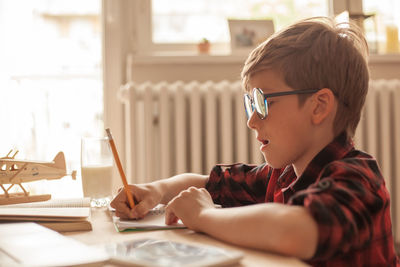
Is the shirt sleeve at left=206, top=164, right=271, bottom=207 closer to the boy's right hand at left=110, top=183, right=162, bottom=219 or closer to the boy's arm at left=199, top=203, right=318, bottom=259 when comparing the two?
the boy's right hand at left=110, top=183, right=162, bottom=219

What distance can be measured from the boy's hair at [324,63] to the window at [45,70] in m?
1.70

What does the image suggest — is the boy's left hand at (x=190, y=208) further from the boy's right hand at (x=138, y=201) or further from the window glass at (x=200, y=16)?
the window glass at (x=200, y=16)

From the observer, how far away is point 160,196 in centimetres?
111

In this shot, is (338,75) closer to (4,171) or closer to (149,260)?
(149,260)

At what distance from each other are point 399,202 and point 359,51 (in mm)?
1559

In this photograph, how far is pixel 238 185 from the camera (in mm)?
1255

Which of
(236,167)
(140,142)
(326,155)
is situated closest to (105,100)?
(140,142)

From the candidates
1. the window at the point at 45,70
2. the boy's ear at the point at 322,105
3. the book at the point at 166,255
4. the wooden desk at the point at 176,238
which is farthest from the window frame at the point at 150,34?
the book at the point at 166,255

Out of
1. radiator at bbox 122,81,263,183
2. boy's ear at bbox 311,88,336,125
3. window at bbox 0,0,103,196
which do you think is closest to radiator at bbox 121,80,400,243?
radiator at bbox 122,81,263,183

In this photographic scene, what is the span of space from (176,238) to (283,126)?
1.20 feet

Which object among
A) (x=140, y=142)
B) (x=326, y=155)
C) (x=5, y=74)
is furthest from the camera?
(x=5, y=74)

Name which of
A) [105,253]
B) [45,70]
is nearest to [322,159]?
[105,253]

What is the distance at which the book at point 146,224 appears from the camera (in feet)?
2.75

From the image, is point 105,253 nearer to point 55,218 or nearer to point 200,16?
point 55,218
